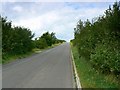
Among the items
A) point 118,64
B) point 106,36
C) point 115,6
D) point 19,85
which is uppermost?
point 115,6

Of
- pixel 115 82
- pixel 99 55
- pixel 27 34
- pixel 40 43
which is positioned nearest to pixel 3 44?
pixel 27 34

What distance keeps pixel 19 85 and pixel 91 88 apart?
3533 mm

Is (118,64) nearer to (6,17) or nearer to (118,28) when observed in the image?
(118,28)

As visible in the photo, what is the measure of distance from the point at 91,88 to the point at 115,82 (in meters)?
A: 1.62

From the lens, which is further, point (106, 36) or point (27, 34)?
point (27, 34)

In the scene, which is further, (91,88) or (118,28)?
(118,28)

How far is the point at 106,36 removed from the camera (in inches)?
698

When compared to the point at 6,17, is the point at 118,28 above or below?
below

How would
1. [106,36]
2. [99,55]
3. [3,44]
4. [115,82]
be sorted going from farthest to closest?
1. [3,44]
2. [106,36]
3. [99,55]
4. [115,82]

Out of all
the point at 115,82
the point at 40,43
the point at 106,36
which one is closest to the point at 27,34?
→ the point at 40,43

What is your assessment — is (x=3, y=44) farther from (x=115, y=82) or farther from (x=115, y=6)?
(x=115, y=82)

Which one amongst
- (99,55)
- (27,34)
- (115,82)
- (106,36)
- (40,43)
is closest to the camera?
(115,82)

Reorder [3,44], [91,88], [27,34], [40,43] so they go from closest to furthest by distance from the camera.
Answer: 1. [91,88]
2. [3,44]
3. [27,34]
4. [40,43]

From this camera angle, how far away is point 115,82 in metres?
14.3
